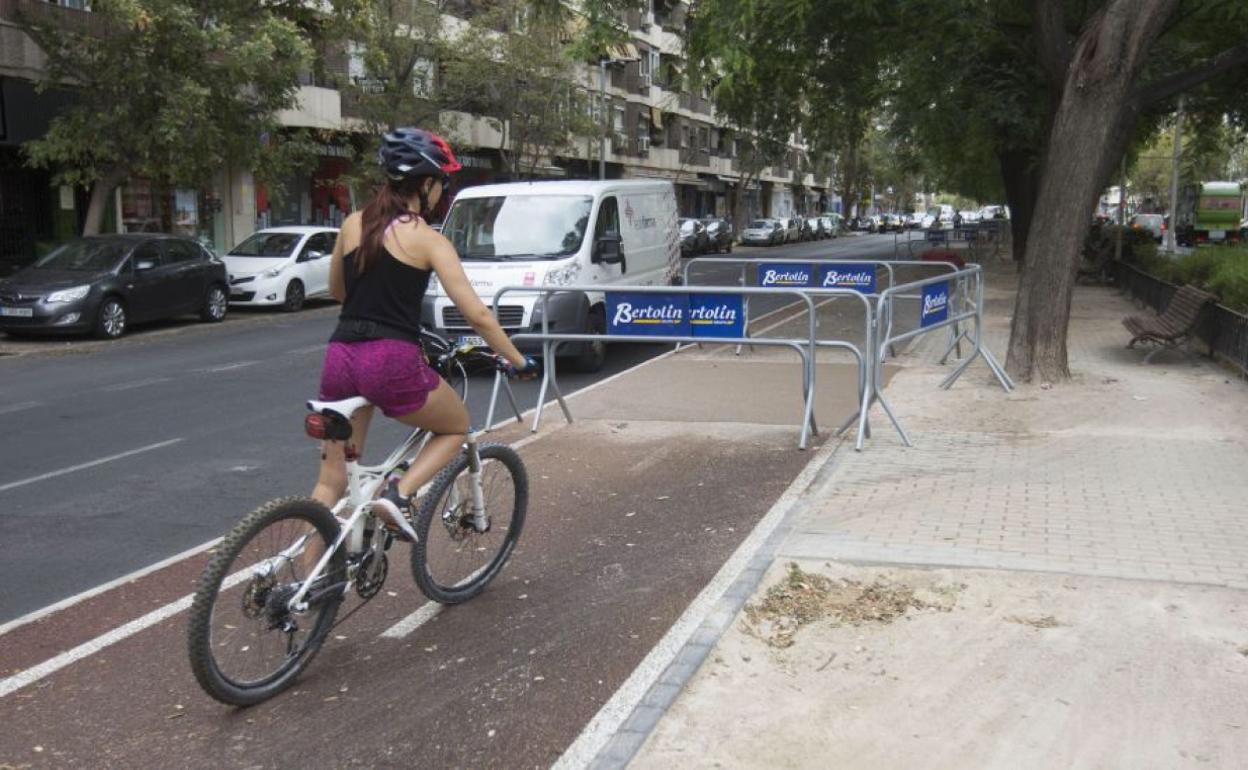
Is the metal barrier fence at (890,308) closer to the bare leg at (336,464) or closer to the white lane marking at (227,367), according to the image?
the bare leg at (336,464)

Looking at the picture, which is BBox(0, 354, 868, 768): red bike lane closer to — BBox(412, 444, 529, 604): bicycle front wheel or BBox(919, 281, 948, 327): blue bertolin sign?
BBox(412, 444, 529, 604): bicycle front wheel

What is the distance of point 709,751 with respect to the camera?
139 inches

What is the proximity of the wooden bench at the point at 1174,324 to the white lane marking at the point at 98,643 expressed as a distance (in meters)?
10.7

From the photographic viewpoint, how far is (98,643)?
4.62 metres

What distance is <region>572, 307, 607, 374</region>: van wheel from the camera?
12.6 meters

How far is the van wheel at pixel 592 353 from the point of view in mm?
12602

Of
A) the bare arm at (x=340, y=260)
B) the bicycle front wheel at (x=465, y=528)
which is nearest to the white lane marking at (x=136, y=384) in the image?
the bicycle front wheel at (x=465, y=528)

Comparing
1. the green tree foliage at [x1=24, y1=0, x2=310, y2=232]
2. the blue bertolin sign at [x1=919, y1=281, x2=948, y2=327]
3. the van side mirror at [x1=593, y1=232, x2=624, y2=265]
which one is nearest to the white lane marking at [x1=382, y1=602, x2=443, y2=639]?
the blue bertolin sign at [x1=919, y1=281, x2=948, y2=327]

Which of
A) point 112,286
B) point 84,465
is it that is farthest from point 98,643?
point 112,286

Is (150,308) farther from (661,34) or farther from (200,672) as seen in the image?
(661,34)

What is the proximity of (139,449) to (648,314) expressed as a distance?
13.1 feet

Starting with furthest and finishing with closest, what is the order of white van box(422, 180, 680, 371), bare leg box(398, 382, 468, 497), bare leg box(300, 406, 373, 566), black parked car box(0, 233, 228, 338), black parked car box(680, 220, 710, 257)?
black parked car box(680, 220, 710, 257)
black parked car box(0, 233, 228, 338)
white van box(422, 180, 680, 371)
bare leg box(398, 382, 468, 497)
bare leg box(300, 406, 373, 566)

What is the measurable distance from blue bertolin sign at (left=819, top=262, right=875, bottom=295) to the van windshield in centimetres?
298

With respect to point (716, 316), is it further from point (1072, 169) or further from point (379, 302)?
point (379, 302)
